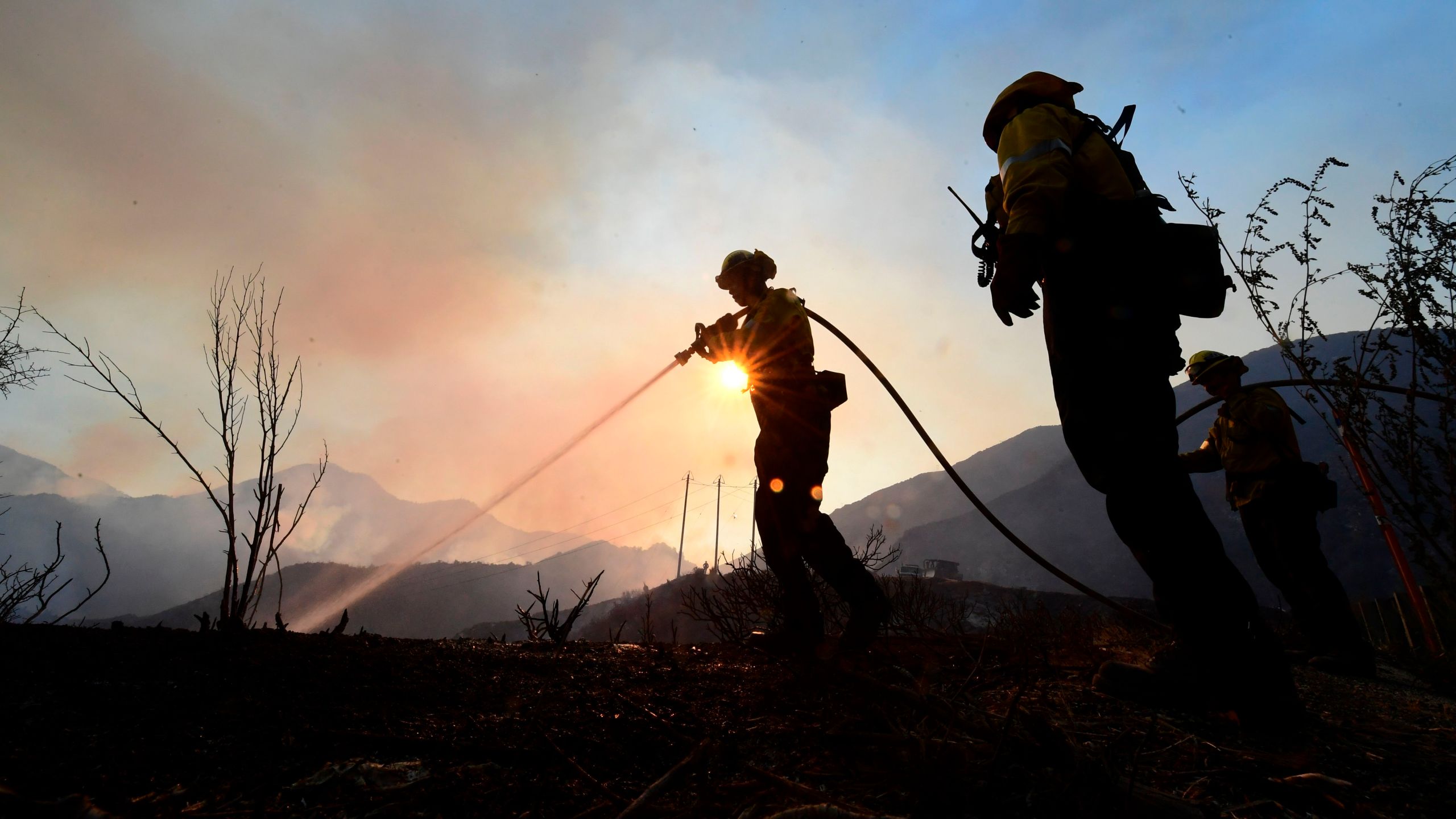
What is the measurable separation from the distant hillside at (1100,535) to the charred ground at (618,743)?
70732 mm

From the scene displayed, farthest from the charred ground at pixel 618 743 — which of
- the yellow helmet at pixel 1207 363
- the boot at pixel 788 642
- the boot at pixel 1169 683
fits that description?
the yellow helmet at pixel 1207 363

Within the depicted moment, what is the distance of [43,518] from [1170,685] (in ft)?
562

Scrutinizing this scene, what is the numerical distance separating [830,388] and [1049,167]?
1.60 metres

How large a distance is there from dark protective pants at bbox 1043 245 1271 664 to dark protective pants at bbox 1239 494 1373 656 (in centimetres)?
272

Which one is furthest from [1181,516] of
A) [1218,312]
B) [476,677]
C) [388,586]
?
[388,586]

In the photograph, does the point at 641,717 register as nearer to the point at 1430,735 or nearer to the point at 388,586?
the point at 1430,735

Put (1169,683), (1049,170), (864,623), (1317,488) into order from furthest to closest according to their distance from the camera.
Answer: (1317,488), (864,623), (1049,170), (1169,683)

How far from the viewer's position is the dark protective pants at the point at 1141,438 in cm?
176

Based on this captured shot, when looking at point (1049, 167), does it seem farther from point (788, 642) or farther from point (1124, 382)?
point (788, 642)

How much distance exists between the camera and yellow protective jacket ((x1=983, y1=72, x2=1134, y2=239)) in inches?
81.9

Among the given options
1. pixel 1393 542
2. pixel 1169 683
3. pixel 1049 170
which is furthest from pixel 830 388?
pixel 1393 542

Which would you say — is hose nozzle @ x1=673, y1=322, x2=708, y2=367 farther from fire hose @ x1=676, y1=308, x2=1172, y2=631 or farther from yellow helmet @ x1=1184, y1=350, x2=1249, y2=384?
yellow helmet @ x1=1184, y1=350, x2=1249, y2=384

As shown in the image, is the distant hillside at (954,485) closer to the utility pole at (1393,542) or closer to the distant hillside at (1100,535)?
the distant hillside at (1100,535)

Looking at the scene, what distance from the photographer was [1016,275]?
83.8 inches
